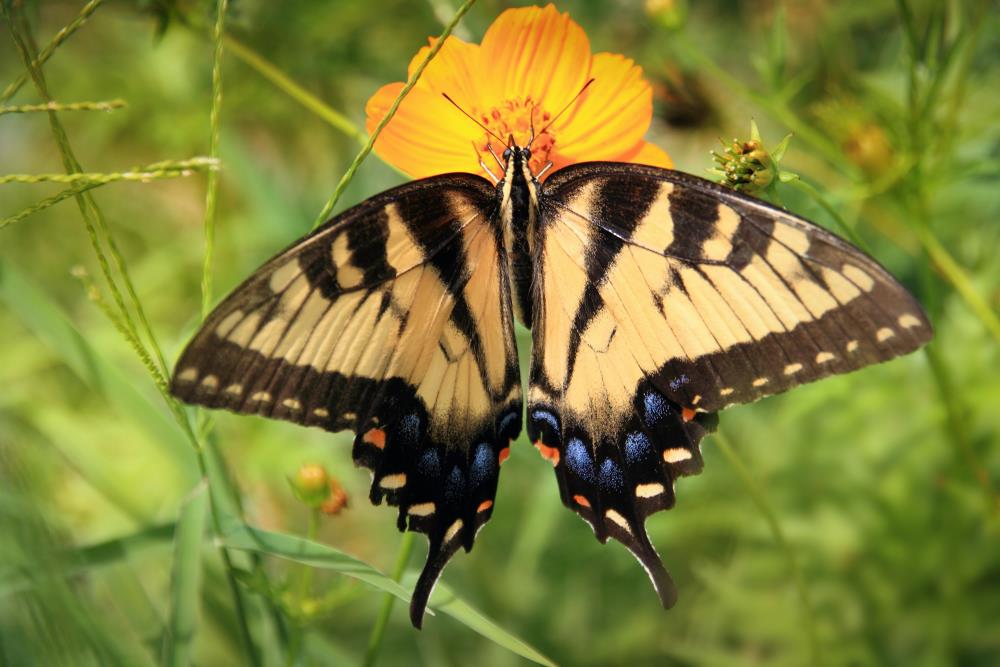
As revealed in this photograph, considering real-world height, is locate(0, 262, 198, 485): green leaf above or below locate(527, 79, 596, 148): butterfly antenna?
below

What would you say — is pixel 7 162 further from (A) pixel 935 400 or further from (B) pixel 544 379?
(A) pixel 935 400

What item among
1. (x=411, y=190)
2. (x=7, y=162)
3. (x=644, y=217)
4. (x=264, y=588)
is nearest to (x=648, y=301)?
(x=644, y=217)

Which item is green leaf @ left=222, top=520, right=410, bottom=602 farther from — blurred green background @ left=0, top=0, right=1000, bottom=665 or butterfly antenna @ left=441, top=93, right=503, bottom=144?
butterfly antenna @ left=441, top=93, right=503, bottom=144

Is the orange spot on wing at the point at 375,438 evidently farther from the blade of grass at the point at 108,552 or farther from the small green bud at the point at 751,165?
the small green bud at the point at 751,165

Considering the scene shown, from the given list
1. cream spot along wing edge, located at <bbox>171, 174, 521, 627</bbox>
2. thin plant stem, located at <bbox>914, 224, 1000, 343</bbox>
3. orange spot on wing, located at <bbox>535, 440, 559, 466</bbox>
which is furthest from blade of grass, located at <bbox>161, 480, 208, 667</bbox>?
thin plant stem, located at <bbox>914, 224, 1000, 343</bbox>

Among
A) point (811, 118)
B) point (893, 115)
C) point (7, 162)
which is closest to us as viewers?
point (893, 115)

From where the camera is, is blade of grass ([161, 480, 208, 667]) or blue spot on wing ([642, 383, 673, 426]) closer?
blade of grass ([161, 480, 208, 667])

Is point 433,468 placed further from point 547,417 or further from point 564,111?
point 564,111

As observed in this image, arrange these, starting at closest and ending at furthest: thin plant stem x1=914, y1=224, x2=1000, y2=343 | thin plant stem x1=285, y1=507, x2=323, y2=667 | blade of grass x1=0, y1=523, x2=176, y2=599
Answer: blade of grass x1=0, y1=523, x2=176, y2=599 < thin plant stem x1=285, y1=507, x2=323, y2=667 < thin plant stem x1=914, y1=224, x2=1000, y2=343
